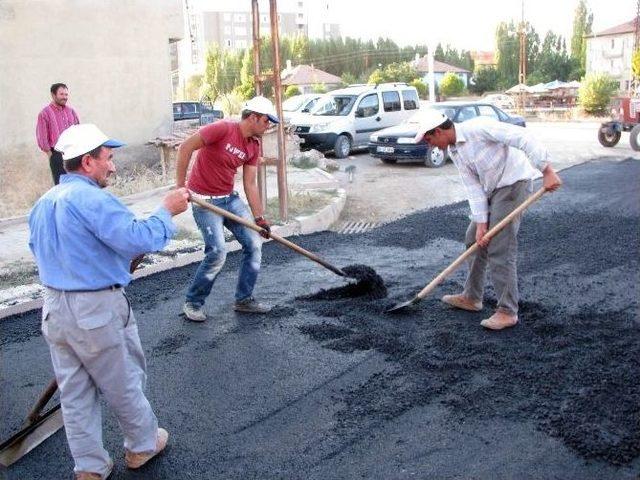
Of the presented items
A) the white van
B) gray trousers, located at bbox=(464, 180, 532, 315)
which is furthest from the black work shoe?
the white van

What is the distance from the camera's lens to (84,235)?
2785 millimetres

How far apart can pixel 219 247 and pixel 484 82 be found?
57.0m

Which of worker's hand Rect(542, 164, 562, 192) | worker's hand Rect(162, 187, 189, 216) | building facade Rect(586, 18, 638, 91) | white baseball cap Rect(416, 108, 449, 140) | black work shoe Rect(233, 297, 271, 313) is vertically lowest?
black work shoe Rect(233, 297, 271, 313)

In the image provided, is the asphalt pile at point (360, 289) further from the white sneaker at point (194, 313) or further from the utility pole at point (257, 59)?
the utility pole at point (257, 59)

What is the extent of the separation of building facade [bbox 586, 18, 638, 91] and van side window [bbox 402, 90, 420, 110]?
4592 cm

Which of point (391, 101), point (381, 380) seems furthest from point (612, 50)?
point (381, 380)

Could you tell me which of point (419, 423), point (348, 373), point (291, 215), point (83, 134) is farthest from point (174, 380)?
point (291, 215)

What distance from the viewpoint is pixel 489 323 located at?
470 centimetres

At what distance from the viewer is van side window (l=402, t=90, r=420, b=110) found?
1800 centimetres

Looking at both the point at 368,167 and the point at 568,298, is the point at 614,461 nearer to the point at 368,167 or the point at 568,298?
the point at 568,298

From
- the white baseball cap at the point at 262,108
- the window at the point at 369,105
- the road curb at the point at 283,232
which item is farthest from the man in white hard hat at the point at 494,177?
the window at the point at 369,105

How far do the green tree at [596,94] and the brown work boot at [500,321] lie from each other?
32.7 meters

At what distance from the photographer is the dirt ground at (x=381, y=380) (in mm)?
3154

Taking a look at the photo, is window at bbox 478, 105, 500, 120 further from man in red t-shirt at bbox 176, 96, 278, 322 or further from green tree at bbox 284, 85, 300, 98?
green tree at bbox 284, 85, 300, 98
